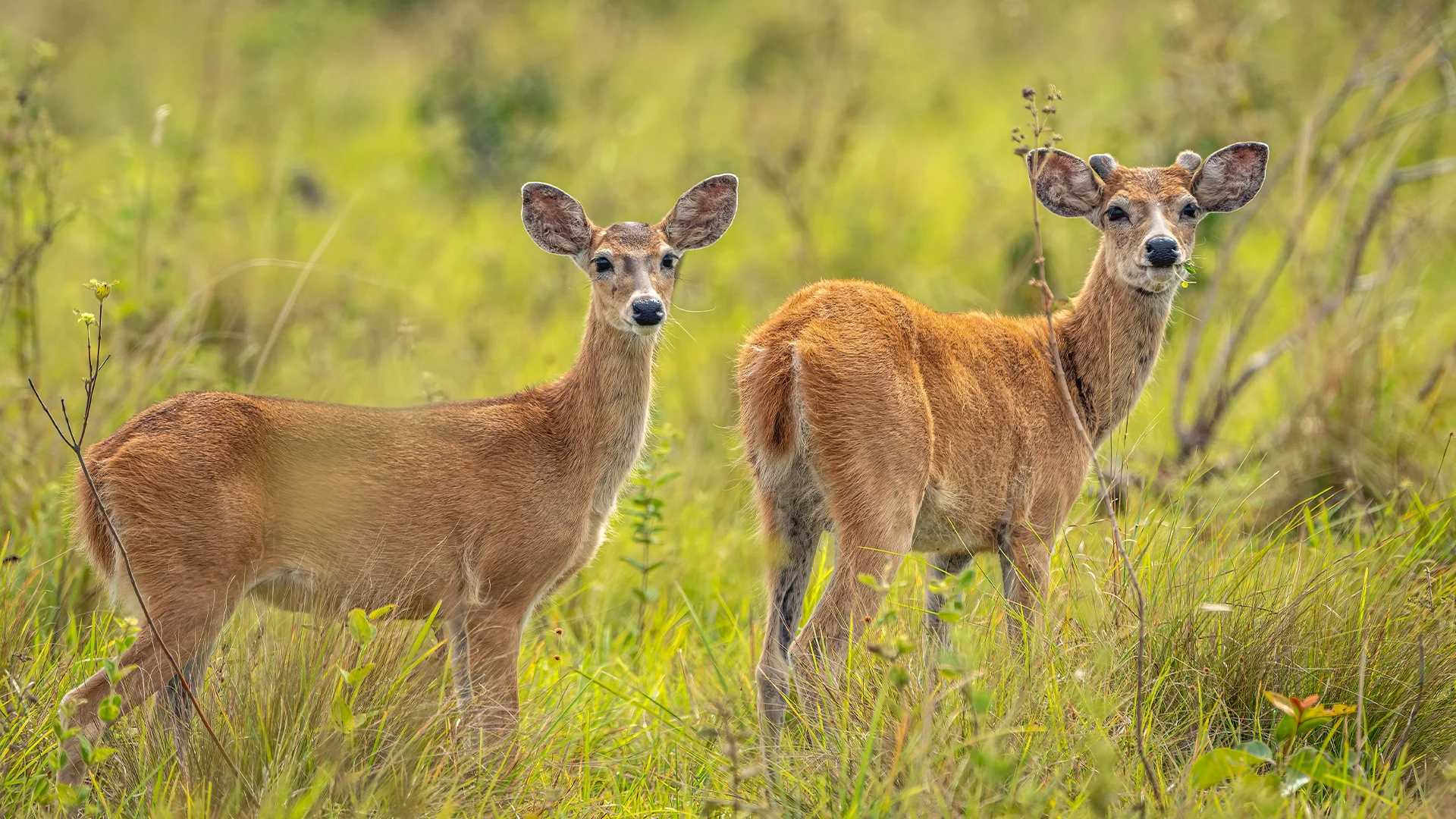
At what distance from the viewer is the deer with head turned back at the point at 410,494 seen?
4496mm

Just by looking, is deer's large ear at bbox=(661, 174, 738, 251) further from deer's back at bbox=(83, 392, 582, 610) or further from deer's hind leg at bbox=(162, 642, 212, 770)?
deer's hind leg at bbox=(162, 642, 212, 770)

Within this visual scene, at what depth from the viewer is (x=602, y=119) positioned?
12766 millimetres

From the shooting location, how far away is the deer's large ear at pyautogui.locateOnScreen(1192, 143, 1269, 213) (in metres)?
5.62

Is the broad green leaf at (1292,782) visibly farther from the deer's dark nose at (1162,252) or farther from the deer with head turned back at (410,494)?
the deer with head turned back at (410,494)

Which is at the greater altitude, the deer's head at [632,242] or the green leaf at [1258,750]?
the deer's head at [632,242]

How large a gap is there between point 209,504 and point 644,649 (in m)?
1.88

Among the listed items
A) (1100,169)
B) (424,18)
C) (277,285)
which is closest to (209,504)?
(1100,169)

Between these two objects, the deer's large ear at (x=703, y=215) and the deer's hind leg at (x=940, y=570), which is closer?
the deer's hind leg at (x=940, y=570)

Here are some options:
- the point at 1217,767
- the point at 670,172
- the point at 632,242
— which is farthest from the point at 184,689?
the point at 670,172

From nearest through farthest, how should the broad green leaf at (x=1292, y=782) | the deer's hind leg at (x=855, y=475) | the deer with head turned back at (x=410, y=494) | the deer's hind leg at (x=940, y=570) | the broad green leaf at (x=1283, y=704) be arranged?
the broad green leaf at (x=1292, y=782) < the broad green leaf at (x=1283, y=704) < the deer with head turned back at (x=410, y=494) < the deer's hind leg at (x=855, y=475) < the deer's hind leg at (x=940, y=570)

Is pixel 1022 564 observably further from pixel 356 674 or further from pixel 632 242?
pixel 356 674

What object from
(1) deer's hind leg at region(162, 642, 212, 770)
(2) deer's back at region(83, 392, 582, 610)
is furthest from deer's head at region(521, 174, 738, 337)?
(1) deer's hind leg at region(162, 642, 212, 770)

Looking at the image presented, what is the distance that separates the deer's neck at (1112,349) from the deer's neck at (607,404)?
1.68 meters

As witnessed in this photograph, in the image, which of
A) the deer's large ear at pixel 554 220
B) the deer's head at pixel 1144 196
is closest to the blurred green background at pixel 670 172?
the deer's head at pixel 1144 196
